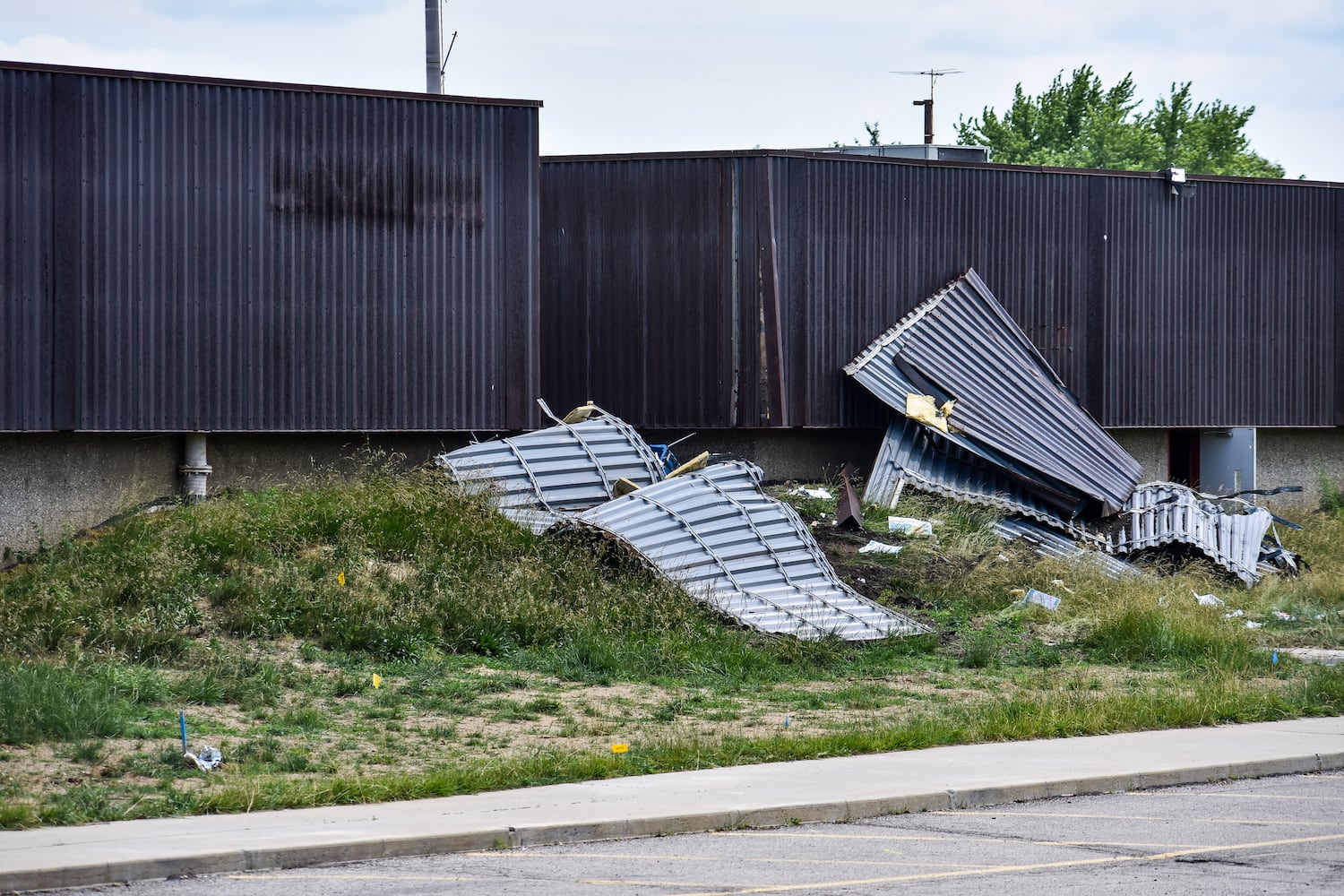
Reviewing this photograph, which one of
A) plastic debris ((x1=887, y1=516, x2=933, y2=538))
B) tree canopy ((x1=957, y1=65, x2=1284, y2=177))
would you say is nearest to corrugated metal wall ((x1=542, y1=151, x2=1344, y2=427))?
plastic debris ((x1=887, y1=516, x2=933, y2=538))

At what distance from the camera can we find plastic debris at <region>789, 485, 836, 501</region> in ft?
73.9

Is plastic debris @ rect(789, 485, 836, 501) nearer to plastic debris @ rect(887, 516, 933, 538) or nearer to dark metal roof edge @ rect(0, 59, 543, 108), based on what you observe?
plastic debris @ rect(887, 516, 933, 538)

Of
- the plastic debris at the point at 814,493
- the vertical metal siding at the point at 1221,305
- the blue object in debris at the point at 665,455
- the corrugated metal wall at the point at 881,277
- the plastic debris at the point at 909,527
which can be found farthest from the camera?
the vertical metal siding at the point at 1221,305

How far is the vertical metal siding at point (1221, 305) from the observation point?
1051 inches

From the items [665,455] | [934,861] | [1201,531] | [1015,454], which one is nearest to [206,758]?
[934,861]

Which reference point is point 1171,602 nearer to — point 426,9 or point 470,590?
point 470,590

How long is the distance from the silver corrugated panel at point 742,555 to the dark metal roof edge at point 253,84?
22.0 feet

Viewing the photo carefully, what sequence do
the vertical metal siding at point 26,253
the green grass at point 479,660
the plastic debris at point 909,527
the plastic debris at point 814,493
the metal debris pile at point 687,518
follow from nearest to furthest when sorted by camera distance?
the green grass at point 479,660
the metal debris pile at point 687,518
the vertical metal siding at point 26,253
the plastic debris at point 909,527
the plastic debris at point 814,493

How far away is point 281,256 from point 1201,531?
13746mm

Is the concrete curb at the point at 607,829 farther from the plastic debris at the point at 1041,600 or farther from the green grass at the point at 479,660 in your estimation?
the plastic debris at the point at 1041,600

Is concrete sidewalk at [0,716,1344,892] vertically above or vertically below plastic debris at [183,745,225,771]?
below

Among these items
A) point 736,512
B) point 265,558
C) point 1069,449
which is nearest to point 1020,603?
point 736,512

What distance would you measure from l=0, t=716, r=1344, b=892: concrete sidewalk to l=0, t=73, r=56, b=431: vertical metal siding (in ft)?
38.2

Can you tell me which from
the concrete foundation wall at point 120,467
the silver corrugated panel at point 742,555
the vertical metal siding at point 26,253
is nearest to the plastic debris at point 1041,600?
the silver corrugated panel at point 742,555
